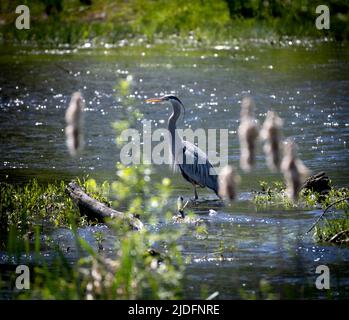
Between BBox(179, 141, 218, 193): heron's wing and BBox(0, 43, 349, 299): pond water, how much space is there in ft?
1.39

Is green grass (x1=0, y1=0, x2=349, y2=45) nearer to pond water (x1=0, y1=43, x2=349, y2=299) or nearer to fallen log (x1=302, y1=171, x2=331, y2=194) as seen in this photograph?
pond water (x1=0, y1=43, x2=349, y2=299)

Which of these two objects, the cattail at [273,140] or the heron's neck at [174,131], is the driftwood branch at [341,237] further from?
the cattail at [273,140]

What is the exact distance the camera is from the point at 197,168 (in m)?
13.7

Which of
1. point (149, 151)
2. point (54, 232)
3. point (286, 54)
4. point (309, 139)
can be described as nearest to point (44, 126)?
point (149, 151)

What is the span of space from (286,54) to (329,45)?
2.46 meters

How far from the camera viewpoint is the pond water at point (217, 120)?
31.6 feet

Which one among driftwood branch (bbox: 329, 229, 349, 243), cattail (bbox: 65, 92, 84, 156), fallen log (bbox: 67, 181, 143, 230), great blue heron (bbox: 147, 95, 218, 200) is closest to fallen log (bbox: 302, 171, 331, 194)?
great blue heron (bbox: 147, 95, 218, 200)

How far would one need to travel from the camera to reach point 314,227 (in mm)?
10984

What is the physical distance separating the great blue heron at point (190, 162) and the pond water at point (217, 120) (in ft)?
1.36

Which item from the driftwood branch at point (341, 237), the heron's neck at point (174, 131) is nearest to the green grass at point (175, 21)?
the heron's neck at point (174, 131)
